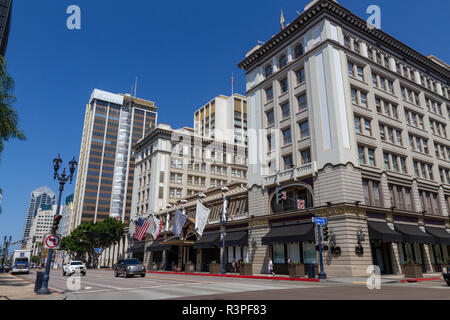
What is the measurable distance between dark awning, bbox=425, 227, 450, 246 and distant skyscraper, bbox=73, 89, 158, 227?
132205 mm

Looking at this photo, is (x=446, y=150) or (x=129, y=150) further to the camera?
(x=129, y=150)

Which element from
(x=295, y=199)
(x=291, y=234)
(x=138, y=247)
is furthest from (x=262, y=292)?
(x=138, y=247)

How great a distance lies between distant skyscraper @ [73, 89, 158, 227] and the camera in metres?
148

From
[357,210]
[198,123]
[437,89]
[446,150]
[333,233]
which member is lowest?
[333,233]

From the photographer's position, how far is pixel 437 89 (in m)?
46.6

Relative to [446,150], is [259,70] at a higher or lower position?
higher

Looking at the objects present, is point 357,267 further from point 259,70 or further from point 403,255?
point 259,70

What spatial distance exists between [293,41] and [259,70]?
6.32 metres

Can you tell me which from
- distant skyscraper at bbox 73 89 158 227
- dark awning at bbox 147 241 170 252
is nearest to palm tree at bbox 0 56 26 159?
dark awning at bbox 147 241 170 252

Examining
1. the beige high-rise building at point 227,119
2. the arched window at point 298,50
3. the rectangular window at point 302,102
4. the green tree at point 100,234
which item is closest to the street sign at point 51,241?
the rectangular window at point 302,102

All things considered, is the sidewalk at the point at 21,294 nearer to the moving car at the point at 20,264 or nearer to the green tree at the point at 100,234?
the moving car at the point at 20,264

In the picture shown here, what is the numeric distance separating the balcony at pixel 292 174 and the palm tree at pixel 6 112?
24.0 m

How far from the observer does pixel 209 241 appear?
141ft
